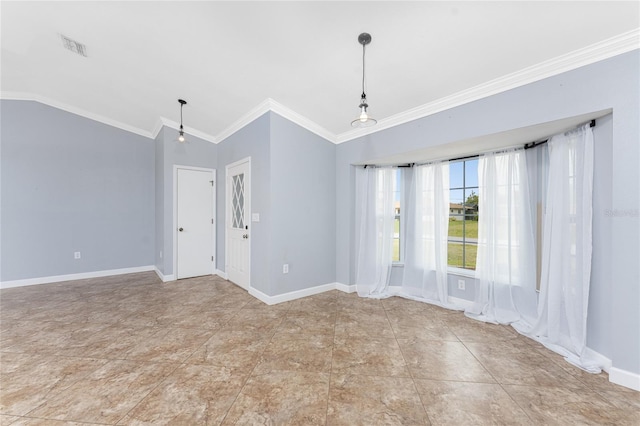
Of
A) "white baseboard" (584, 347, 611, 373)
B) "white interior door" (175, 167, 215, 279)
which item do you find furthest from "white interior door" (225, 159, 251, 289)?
"white baseboard" (584, 347, 611, 373)

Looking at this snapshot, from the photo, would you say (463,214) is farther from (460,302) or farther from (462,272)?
(460,302)

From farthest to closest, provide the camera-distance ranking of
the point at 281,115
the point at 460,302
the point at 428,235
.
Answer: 1. the point at 428,235
2. the point at 281,115
3. the point at 460,302

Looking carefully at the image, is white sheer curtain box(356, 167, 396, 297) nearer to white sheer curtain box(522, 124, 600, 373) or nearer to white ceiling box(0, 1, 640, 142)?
white ceiling box(0, 1, 640, 142)

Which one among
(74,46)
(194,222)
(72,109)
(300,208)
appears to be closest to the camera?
(74,46)

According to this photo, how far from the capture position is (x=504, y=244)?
294cm

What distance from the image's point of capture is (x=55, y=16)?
241cm

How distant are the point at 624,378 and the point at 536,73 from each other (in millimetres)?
2532

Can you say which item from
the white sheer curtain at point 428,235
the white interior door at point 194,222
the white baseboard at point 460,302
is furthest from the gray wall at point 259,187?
the white baseboard at point 460,302

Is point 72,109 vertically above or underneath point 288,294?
above

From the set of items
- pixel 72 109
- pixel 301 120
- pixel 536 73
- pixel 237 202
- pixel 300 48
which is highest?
pixel 72 109

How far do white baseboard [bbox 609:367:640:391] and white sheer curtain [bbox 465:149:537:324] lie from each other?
0.87 m

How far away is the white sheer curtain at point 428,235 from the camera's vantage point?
3.42m

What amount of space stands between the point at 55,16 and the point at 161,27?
44.3 inches

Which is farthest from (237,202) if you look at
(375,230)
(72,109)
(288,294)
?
(72,109)
